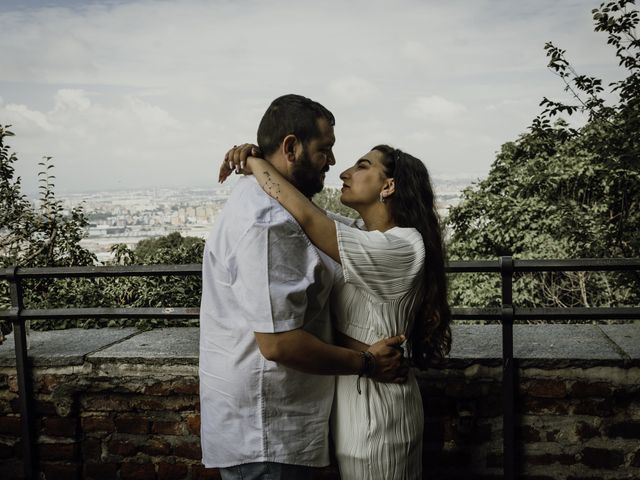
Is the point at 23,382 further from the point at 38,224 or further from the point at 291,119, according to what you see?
the point at 38,224

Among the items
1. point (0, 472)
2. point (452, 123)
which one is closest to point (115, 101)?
point (452, 123)

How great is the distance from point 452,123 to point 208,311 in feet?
144

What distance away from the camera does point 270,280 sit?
1.64 metres

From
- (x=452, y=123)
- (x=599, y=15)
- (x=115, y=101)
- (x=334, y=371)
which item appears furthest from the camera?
(x=115, y=101)

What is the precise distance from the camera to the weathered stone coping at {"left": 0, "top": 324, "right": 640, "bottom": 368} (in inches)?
108

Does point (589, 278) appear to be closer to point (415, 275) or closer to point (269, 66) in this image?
point (415, 275)

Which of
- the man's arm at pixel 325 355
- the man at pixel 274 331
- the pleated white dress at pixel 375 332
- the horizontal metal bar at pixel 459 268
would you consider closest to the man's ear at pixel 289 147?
the man at pixel 274 331

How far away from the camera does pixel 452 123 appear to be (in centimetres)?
4362

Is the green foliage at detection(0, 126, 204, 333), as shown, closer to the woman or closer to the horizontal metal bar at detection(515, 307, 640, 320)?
the horizontal metal bar at detection(515, 307, 640, 320)

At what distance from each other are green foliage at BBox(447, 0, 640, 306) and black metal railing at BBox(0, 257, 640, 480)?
297cm

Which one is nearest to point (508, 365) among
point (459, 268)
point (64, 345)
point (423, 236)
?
point (459, 268)

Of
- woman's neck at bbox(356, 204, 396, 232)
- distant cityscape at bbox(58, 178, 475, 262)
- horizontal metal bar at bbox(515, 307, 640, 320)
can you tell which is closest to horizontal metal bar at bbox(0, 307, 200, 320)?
woman's neck at bbox(356, 204, 396, 232)

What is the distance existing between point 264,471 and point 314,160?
3.33 feet

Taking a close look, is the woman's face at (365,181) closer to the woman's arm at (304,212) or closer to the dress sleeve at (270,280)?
the woman's arm at (304,212)
